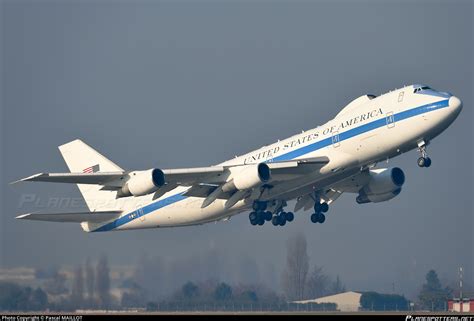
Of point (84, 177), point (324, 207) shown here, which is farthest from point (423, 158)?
point (84, 177)

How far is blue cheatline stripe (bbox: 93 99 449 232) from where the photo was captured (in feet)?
235

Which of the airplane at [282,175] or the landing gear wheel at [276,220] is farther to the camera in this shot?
the landing gear wheel at [276,220]

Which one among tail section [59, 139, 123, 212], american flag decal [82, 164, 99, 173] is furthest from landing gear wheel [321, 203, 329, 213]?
american flag decal [82, 164, 99, 173]

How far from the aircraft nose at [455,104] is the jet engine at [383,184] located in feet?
39.8

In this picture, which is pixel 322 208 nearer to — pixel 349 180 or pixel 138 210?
pixel 349 180

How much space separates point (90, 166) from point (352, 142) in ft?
73.7

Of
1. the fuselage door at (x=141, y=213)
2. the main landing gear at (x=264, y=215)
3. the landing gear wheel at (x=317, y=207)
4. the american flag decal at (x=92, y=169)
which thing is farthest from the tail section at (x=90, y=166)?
the landing gear wheel at (x=317, y=207)

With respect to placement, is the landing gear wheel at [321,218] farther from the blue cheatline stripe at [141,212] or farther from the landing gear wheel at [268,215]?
the blue cheatline stripe at [141,212]

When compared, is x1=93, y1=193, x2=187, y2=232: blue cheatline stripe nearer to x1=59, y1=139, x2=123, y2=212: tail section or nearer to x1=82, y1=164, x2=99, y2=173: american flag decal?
x1=59, y1=139, x2=123, y2=212: tail section

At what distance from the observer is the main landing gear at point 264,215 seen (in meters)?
79.6

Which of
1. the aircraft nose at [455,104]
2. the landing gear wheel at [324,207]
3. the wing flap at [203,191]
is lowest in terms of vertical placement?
the landing gear wheel at [324,207]

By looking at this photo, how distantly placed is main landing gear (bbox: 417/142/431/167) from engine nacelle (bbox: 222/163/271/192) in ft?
31.6

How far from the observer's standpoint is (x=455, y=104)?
→ 7150cm

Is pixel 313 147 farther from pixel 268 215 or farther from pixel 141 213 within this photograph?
pixel 141 213
